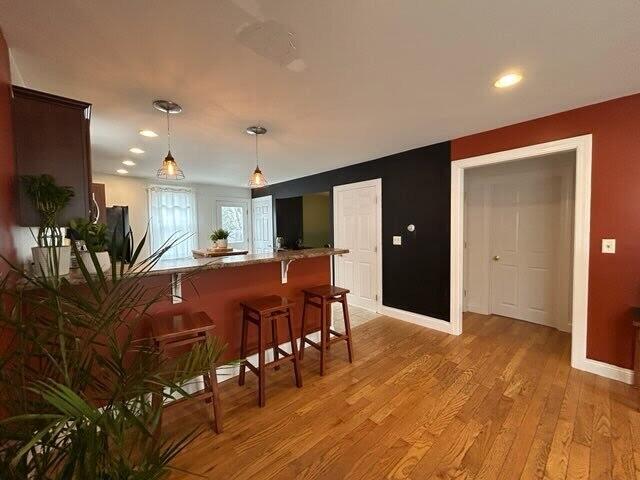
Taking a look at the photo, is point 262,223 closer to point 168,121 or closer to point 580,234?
point 168,121

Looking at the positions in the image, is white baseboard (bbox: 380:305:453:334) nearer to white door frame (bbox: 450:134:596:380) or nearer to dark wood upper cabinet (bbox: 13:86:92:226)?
white door frame (bbox: 450:134:596:380)

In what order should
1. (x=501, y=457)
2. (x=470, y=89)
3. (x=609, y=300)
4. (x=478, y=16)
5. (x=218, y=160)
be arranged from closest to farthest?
1. (x=478, y=16)
2. (x=501, y=457)
3. (x=470, y=89)
4. (x=609, y=300)
5. (x=218, y=160)

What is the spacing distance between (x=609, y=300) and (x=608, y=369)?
60 centimetres

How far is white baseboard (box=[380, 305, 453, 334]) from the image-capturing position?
337 cm

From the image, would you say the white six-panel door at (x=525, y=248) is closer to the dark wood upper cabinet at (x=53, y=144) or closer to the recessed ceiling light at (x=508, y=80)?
the recessed ceiling light at (x=508, y=80)

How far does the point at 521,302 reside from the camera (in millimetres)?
3746

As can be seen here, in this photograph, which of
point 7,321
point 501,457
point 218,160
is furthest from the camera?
point 218,160

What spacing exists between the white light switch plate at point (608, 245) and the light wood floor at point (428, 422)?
1.10 meters

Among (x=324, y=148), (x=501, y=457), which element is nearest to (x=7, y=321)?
(x=501, y=457)

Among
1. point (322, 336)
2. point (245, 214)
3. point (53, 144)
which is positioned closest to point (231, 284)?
point (322, 336)

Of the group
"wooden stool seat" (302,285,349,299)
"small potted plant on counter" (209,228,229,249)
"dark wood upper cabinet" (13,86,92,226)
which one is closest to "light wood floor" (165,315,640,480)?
"wooden stool seat" (302,285,349,299)

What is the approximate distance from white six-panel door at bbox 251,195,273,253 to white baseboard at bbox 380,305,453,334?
10.9 ft

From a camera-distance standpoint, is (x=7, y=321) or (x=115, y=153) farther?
(x=115, y=153)

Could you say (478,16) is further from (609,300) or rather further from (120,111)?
(120,111)
